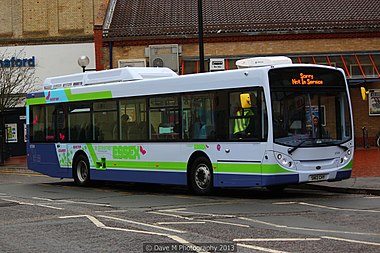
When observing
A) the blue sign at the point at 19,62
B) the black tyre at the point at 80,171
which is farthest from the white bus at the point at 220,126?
the blue sign at the point at 19,62

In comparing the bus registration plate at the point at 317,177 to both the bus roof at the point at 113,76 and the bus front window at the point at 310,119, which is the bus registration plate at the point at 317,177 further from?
the bus roof at the point at 113,76

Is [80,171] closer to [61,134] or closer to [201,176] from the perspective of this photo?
[61,134]

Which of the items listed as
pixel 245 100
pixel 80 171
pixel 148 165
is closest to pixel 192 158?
pixel 148 165

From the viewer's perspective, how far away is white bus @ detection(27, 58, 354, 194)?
14.5 meters

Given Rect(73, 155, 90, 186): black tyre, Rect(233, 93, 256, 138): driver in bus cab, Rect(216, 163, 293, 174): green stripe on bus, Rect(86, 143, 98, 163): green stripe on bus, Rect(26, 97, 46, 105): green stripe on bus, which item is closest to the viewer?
Rect(216, 163, 293, 174): green stripe on bus

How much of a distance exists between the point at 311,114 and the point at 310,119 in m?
0.13

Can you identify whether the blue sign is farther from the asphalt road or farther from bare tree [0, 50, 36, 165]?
the asphalt road

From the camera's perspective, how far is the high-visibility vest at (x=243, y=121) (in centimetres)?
1479

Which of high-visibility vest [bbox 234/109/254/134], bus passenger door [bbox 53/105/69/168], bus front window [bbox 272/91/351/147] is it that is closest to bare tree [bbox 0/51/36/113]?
bus passenger door [bbox 53/105/69/168]

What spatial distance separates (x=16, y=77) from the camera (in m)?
40.7

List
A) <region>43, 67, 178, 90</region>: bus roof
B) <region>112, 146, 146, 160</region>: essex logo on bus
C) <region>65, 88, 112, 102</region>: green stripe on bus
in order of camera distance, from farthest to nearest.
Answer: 1. <region>65, 88, 112, 102</region>: green stripe on bus
2. <region>43, 67, 178, 90</region>: bus roof
3. <region>112, 146, 146, 160</region>: essex logo on bus

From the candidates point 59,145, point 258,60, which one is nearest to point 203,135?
point 258,60

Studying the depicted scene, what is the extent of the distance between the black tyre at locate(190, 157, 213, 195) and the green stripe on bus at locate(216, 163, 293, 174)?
→ 0.43 metres

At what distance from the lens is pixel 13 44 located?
4453cm
